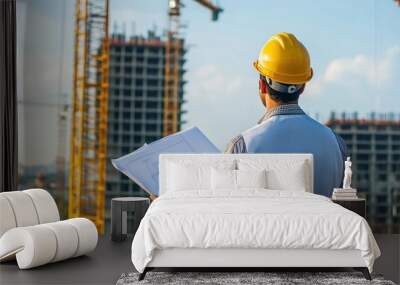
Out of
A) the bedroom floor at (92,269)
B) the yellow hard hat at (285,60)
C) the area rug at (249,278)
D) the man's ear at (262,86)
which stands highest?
the yellow hard hat at (285,60)

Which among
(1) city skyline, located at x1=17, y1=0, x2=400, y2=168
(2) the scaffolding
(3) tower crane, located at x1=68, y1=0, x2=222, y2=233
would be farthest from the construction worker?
(2) the scaffolding

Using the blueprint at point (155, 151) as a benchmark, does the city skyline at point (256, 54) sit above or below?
above

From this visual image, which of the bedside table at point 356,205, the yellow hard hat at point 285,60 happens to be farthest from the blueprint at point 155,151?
the bedside table at point 356,205

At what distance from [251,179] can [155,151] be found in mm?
1205

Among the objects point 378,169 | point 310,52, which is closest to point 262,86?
point 310,52

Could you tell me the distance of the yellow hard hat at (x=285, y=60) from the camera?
21.8ft

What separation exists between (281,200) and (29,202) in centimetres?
197

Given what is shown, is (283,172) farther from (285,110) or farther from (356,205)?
(285,110)

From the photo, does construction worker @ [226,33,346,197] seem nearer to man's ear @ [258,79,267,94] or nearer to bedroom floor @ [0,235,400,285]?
man's ear @ [258,79,267,94]

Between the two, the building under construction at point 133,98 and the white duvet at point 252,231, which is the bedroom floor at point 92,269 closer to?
the white duvet at point 252,231

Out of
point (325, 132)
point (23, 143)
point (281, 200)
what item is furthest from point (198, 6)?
point (281, 200)

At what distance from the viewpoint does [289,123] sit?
21.7 ft

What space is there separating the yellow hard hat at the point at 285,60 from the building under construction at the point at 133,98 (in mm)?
877

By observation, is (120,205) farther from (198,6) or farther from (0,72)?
(198,6)
